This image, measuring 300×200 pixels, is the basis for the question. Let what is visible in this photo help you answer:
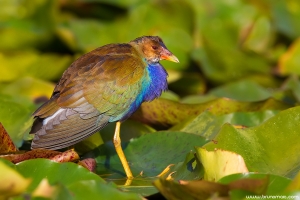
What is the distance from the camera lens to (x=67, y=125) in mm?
3084

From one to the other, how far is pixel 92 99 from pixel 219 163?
0.92 meters

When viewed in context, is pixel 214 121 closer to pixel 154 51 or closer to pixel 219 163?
pixel 154 51

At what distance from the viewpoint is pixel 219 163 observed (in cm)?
248

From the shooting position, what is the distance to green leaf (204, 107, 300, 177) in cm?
276

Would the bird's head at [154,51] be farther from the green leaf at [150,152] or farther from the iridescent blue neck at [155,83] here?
the green leaf at [150,152]

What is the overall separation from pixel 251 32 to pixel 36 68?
200 cm

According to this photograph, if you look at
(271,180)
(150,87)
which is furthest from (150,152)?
(271,180)

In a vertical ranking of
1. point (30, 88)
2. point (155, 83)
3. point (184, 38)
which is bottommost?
point (30, 88)

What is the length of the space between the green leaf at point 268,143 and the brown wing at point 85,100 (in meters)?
0.63

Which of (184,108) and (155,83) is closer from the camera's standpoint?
(155,83)

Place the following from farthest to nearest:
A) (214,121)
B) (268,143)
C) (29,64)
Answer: (29,64)
(214,121)
(268,143)

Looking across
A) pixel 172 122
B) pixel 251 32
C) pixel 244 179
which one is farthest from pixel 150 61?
pixel 251 32

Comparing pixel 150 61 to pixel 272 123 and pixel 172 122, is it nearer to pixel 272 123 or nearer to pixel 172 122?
pixel 172 122

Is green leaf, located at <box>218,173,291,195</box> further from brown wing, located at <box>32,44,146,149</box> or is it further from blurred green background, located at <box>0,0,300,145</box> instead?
blurred green background, located at <box>0,0,300,145</box>
